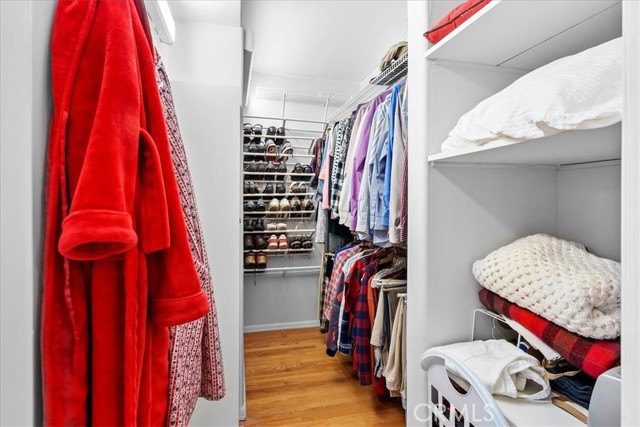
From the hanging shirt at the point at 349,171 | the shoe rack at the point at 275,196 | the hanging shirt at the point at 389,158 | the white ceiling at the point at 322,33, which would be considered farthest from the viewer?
the shoe rack at the point at 275,196

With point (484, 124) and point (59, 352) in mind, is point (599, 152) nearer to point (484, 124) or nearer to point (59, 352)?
point (484, 124)

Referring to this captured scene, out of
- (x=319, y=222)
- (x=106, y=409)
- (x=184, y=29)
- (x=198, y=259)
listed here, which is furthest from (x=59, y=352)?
(x=319, y=222)

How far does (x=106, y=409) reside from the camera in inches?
17.3

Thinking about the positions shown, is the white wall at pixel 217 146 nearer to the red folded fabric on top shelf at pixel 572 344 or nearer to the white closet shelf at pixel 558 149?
the white closet shelf at pixel 558 149

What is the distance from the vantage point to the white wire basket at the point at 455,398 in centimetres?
67

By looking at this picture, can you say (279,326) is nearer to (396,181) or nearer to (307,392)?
(307,392)

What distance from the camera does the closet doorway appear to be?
6.01 feet

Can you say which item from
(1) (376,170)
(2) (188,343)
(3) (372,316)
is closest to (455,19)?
(1) (376,170)

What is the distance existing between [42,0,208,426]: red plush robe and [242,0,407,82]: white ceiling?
165cm

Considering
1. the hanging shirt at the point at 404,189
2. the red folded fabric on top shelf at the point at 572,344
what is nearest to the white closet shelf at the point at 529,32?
the hanging shirt at the point at 404,189

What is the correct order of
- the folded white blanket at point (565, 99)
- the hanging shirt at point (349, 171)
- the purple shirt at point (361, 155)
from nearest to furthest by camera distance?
1. the folded white blanket at point (565, 99)
2. the purple shirt at point (361, 155)
3. the hanging shirt at point (349, 171)

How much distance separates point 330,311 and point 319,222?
0.77m

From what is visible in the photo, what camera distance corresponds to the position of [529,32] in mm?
751

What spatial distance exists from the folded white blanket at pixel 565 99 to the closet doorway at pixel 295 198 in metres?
1.31
